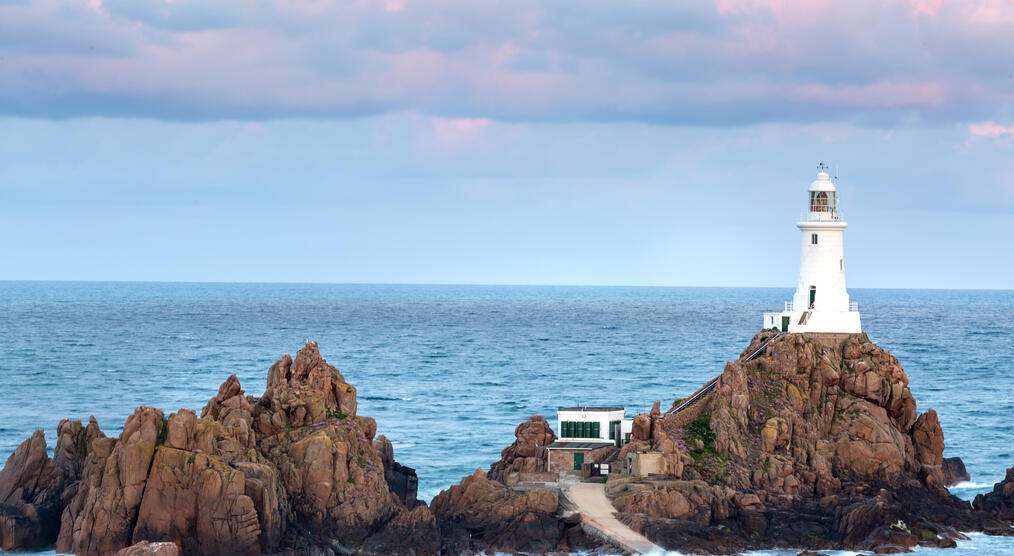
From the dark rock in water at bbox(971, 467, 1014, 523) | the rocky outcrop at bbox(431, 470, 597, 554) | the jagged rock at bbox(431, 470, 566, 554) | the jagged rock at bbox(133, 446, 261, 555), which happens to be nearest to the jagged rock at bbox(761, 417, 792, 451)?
the dark rock in water at bbox(971, 467, 1014, 523)

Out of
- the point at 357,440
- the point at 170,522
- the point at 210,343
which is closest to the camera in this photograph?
the point at 170,522

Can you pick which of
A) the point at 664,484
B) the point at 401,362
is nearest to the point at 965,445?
the point at 664,484

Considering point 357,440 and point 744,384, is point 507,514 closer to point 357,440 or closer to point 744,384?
point 357,440

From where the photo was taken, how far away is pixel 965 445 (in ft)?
320

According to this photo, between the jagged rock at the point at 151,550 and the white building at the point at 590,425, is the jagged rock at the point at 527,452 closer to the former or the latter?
the white building at the point at 590,425

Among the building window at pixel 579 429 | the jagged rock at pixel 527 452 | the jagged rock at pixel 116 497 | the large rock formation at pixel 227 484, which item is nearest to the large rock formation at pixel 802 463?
the building window at pixel 579 429

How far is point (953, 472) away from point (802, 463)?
628 inches

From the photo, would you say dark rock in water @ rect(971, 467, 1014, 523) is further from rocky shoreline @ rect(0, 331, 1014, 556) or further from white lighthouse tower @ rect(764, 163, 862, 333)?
white lighthouse tower @ rect(764, 163, 862, 333)

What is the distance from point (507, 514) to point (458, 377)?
73671mm

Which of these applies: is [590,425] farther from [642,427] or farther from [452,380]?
[452,380]

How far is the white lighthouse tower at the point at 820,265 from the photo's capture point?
81.9 meters

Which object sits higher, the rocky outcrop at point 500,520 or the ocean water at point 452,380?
the ocean water at point 452,380

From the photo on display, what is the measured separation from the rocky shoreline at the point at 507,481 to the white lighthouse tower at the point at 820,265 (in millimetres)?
2560

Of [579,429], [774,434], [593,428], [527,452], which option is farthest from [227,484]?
[774,434]
